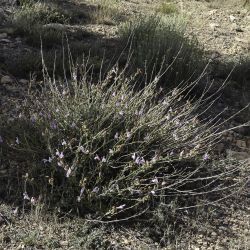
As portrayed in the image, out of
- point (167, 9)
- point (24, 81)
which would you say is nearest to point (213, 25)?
point (167, 9)

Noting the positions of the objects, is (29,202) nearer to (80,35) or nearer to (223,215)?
(223,215)

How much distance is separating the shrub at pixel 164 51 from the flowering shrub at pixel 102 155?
1404 millimetres

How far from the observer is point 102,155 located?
3252 mm

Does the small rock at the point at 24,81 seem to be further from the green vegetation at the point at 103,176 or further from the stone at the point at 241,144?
the stone at the point at 241,144

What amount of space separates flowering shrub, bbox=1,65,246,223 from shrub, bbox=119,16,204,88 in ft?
4.61

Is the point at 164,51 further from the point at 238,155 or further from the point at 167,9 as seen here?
the point at 167,9

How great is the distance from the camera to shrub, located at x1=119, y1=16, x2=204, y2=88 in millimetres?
5074

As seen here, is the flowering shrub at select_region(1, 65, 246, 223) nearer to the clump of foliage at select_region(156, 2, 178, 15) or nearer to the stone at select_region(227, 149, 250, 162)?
the stone at select_region(227, 149, 250, 162)

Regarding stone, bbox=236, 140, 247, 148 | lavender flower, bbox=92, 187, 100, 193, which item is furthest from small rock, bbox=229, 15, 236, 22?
A: lavender flower, bbox=92, 187, 100, 193

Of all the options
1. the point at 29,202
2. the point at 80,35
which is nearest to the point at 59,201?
the point at 29,202

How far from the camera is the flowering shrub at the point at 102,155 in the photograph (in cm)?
303

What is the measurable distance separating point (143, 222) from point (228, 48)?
14.7ft

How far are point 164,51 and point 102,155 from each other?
232 cm

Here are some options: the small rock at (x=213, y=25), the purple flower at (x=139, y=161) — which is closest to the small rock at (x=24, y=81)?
the purple flower at (x=139, y=161)
